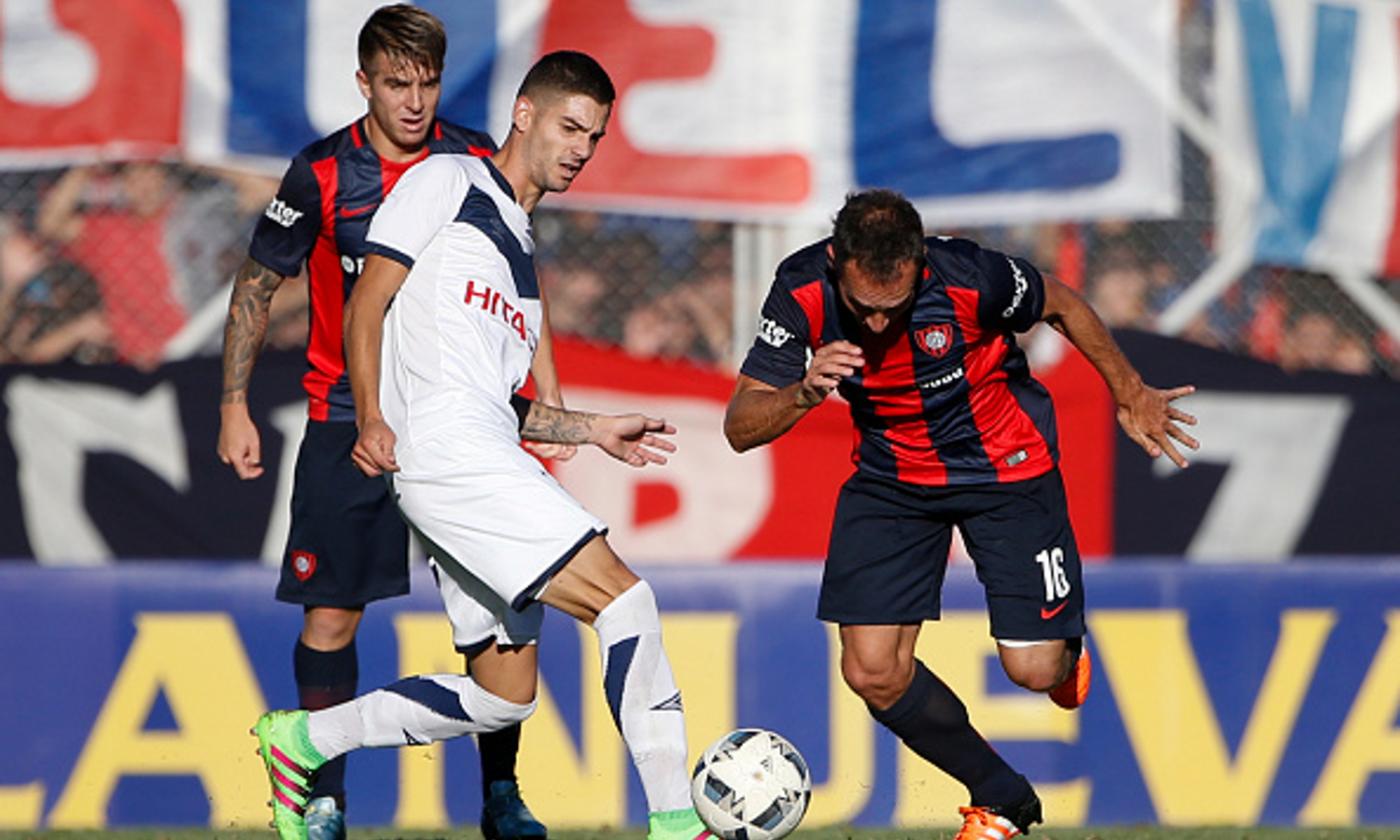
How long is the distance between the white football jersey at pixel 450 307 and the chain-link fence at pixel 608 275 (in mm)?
3346

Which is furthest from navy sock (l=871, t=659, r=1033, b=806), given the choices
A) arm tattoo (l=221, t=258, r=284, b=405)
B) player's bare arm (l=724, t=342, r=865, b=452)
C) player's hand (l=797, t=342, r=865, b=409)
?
arm tattoo (l=221, t=258, r=284, b=405)

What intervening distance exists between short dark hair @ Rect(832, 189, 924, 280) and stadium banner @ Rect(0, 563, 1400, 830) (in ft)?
9.89

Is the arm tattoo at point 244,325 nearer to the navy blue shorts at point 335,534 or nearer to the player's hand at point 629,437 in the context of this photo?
the navy blue shorts at point 335,534

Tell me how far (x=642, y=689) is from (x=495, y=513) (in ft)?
1.92

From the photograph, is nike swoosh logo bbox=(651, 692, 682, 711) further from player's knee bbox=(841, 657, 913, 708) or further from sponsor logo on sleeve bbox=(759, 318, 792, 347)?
sponsor logo on sleeve bbox=(759, 318, 792, 347)

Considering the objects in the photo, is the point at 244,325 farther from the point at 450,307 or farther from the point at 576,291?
the point at 576,291

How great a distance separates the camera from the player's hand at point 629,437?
587cm

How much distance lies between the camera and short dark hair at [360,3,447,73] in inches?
255

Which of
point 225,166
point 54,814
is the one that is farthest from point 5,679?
point 225,166

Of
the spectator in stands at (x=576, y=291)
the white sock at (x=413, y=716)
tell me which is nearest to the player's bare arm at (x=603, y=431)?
the white sock at (x=413, y=716)

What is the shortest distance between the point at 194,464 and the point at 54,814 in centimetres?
145

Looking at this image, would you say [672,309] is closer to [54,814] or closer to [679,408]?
[679,408]

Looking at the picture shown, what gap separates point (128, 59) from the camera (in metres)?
9.31

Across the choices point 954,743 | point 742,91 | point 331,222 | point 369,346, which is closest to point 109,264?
point 742,91
